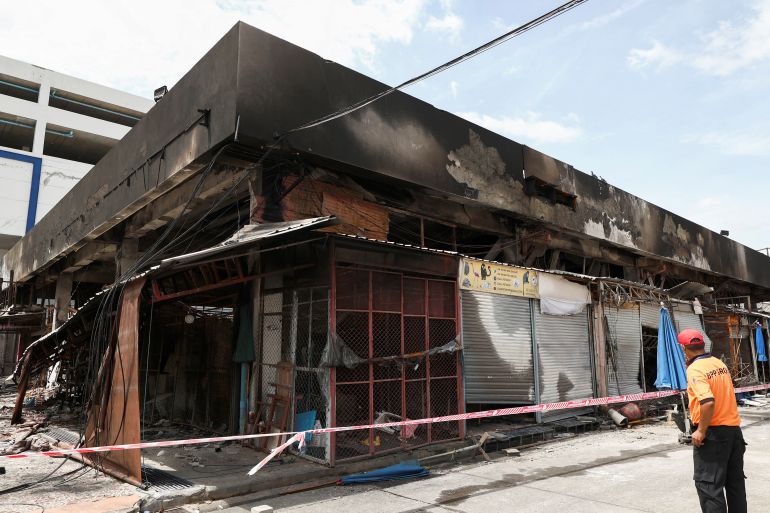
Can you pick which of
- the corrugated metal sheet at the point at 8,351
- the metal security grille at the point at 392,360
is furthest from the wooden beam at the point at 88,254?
the corrugated metal sheet at the point at 8,351

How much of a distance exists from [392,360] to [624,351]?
8.28 meters

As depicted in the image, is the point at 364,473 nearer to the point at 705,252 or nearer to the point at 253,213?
the point at 253,213

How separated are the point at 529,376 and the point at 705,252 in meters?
15.5

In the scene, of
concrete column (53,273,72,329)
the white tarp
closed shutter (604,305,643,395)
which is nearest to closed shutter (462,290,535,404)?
the white tarp

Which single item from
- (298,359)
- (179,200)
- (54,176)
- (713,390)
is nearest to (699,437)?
(713,390)

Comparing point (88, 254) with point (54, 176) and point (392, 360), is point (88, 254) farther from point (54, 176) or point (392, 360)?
point (54, 176)

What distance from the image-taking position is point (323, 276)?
8.47 metres

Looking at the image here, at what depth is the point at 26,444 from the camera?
9.44m

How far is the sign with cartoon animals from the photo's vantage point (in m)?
10.5

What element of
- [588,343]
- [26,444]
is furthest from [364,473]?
[588,343]

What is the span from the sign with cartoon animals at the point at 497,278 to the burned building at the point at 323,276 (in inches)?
1.6

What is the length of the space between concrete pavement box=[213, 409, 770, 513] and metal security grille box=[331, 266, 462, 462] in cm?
125

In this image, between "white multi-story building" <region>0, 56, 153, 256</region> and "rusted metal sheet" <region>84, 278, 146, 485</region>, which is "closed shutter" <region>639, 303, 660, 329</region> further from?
"white multi-story building" <region>0, 56, 153, 256</region>

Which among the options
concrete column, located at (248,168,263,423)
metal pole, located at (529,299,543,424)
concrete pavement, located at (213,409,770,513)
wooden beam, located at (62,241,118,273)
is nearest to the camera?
concrete pavement, located at (213,409,770,513)
